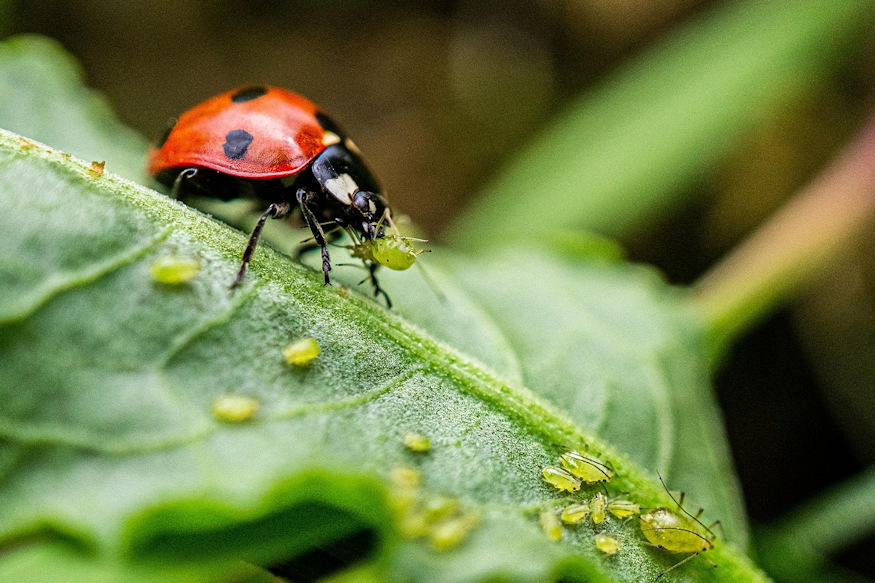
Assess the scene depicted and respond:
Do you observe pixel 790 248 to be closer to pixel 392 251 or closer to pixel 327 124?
pixel 392 251

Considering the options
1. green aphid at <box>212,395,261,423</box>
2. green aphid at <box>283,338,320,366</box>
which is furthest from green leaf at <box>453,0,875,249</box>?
green aphid at <box>212,395,261,423</box>

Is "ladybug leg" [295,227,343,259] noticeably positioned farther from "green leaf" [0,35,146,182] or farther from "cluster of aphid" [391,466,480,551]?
"cluster of aphid" [391,466,480,551]

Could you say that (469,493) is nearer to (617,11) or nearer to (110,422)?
(110,422)

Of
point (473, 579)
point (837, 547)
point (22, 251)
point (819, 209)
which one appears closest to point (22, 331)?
point (22, 251)

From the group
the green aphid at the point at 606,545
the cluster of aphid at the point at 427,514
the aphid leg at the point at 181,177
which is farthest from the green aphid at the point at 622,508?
the aphid leg at the point at 181,177

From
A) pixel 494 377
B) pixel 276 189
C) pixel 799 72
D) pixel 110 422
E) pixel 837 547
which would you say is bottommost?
pixel 837 547

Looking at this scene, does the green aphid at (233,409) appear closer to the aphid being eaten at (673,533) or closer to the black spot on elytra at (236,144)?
the black spot on elytra at (236,144)

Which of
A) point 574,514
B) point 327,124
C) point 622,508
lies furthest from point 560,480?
point 327,124

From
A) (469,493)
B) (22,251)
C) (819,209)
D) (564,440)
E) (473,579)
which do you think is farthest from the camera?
(819,209)
